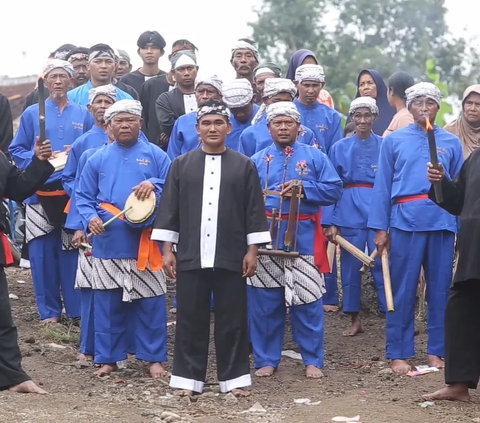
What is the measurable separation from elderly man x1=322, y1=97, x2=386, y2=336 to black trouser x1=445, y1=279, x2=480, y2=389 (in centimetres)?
268

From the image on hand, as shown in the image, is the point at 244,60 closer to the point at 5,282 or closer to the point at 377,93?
the point at 377,93

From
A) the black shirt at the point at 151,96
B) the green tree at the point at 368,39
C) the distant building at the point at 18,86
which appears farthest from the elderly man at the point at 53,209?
the green tree at the point at 368,39

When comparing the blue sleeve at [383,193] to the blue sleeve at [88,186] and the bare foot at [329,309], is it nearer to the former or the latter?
the blue sleeve at [88,186]

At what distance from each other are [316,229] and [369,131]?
175 centimetres

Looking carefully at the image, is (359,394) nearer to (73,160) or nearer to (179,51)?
(73,160)

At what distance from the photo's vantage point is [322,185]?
8.30m

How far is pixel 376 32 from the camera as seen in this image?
33312 millimetres

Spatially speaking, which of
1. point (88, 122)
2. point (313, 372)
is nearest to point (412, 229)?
point (313, 372)

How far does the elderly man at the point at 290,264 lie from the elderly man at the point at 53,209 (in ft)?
6.70

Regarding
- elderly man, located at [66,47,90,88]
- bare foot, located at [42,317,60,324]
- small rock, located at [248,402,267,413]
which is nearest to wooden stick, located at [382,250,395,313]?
small rock, located at [248,402,267,413]

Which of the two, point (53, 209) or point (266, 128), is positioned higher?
point (266, 128)

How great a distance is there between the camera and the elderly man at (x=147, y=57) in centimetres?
1173

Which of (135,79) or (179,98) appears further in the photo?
(135,79)

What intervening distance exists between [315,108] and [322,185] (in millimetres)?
1815
